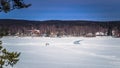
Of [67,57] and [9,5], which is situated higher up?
[9,5]

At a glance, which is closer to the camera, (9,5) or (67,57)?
(9,5)

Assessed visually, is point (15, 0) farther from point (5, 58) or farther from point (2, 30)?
point (5, 58)

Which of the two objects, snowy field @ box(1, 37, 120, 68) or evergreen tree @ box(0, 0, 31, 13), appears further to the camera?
snowy field @ box(1, 37, 120, 68)

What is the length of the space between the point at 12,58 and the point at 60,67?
12.0 m

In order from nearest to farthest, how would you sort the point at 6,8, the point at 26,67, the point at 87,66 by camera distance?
the point at 6,8 → the point at 26,67 → the point at 87,66

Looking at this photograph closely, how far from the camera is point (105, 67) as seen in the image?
17.1m

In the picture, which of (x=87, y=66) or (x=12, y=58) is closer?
(x=12, y=58)

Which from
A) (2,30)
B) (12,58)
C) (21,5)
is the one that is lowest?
(12,58)

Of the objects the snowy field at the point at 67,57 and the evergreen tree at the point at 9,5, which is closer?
the evergreen tree at the point at 9,5

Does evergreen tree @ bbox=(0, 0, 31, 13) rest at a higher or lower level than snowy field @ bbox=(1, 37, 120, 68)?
higher

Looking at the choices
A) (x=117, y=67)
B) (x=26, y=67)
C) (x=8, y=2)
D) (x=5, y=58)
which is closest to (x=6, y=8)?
(x=8, y=2)

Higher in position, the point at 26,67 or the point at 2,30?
the point at 2,30

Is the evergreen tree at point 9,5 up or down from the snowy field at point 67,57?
up

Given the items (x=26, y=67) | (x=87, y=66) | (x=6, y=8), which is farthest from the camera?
(x=87, y=66)
